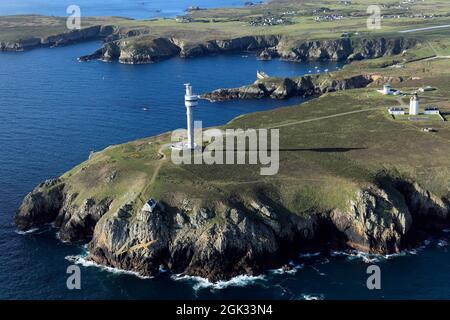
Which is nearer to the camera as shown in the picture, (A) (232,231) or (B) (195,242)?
(B) (195,242)

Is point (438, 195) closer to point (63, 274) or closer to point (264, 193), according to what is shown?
point (264, 193)

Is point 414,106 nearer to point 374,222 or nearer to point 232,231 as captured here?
point 374,222

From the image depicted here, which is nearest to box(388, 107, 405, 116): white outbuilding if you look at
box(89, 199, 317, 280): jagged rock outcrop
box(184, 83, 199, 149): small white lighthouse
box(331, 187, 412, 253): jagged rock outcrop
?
box(331, 187, 412, 253): jagged rock outcrop

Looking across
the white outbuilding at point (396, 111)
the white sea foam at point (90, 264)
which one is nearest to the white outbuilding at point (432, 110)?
the white outbuilding at point (396, 111)

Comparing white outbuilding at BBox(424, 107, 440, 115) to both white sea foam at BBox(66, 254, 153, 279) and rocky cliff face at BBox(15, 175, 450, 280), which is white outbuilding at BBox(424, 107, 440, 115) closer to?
rocky cliff face at BBox(15, 175, 450, 280)

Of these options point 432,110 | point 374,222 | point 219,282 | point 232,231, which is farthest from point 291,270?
point 432,110

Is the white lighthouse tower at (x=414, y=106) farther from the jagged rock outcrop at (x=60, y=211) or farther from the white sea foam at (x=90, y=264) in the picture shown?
the white sea foam at (x=90, y=264)

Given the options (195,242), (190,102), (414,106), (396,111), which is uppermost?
(190,102)
